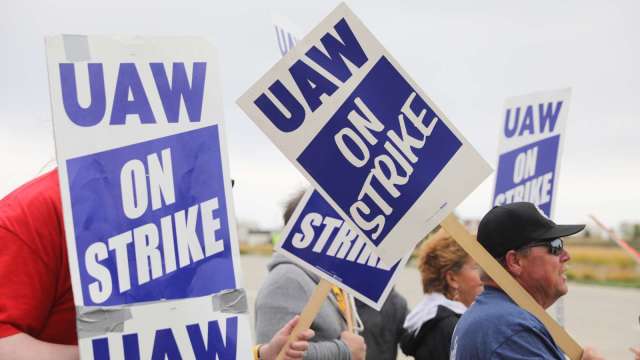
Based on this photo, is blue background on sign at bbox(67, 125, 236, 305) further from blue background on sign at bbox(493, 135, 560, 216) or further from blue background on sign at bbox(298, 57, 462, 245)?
blue background on sign at bbox(493, 135, 560, 216)

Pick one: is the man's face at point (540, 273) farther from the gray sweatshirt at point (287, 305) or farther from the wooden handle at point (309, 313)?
the gray sweatshirt at point (287, 305)

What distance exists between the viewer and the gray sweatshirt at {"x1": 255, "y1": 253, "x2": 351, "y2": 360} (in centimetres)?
378

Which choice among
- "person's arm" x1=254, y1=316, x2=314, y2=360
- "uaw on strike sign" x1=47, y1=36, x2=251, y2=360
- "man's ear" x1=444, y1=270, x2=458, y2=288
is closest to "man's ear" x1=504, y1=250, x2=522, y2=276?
"person's arm" x1=254, y1=316, x2=314, y2=360

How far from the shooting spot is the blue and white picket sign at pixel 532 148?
5.30 meters

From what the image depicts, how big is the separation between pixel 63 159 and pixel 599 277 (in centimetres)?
2847

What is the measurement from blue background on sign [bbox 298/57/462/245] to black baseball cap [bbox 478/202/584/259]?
301mm

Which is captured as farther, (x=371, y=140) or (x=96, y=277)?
(x=371, y=140)

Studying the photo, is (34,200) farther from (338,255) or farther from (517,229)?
(517,229)

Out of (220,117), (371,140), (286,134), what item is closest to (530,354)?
(371,140)

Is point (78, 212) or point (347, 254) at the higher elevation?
point (78, 212)

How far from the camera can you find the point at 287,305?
3.79 m

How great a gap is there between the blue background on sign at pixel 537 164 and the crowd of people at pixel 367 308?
0.98 metres

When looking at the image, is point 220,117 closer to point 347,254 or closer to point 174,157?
point 174,157

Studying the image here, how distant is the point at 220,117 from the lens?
2455mm
